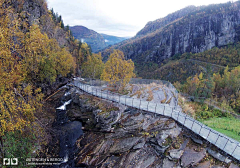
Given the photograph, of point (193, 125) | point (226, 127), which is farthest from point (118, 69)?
point (226, 127)

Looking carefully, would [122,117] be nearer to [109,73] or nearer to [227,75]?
[109,73]

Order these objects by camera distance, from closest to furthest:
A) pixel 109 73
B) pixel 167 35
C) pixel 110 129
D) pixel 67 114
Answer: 1. pixel 110 129
2. pixel 109 73
3. pixel 67 114
4. pixel 167 35

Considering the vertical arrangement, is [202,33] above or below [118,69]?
above

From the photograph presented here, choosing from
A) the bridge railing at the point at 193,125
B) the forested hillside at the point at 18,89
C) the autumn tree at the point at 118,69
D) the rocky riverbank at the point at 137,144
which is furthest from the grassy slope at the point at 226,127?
the forested hillside at the point at 18,89

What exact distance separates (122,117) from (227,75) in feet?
106

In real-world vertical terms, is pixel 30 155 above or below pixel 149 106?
below

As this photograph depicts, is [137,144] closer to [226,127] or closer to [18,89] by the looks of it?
[18,89]

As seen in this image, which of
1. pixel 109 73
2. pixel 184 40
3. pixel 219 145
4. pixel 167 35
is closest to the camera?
pixel 219 145

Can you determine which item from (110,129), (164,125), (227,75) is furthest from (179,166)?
(227,75)

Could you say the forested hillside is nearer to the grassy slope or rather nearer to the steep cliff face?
the grassy slope

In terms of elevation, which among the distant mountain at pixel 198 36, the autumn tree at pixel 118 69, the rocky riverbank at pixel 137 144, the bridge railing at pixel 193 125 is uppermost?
the distant mountain at pixel 198 36

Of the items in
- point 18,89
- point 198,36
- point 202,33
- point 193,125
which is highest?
point 202,33

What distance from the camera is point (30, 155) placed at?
11930 mm

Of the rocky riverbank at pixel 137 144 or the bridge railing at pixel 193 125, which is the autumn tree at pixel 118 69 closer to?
the bridge railing at pixel 193 125
